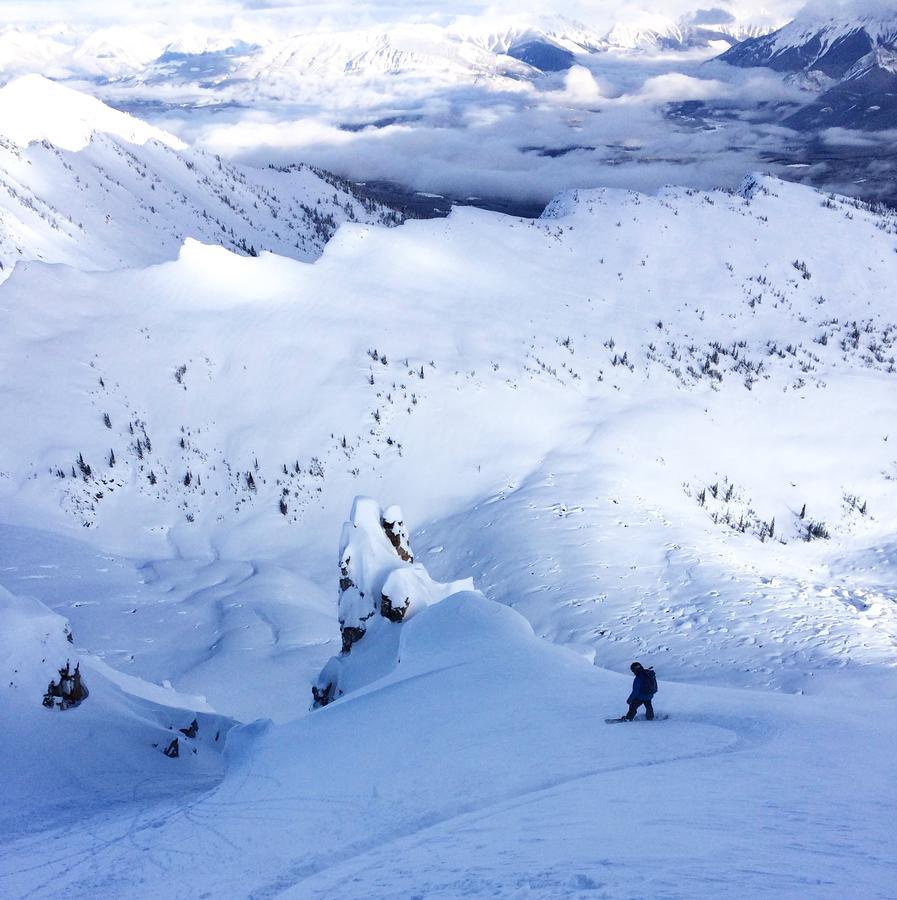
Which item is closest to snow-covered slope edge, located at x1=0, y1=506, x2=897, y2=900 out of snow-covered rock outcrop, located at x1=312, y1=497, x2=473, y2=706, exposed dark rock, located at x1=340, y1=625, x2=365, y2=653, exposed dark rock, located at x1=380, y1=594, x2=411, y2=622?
snow-covered rock outcrop, located at x1=312, y1=497, x2=473, y2=706

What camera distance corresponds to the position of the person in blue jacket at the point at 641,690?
858 cm

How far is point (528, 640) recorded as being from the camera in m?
11.5

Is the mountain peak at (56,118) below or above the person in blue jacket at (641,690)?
above

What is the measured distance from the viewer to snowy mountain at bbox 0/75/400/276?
2436 inches

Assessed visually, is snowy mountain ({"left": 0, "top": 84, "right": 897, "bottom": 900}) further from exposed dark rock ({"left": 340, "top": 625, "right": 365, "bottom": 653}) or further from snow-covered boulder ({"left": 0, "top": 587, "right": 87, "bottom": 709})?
exposed dark rock ({"left": 340, "top": 625, "right": 365, "bottom": 653})

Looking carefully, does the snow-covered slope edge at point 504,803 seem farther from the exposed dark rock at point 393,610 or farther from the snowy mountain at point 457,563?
the exposed dark rock at point 393,610

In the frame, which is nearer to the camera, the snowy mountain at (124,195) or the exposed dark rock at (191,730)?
the exposed dark rock at (191,730)

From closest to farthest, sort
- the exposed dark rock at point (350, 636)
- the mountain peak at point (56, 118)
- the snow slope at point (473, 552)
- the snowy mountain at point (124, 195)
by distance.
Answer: the snow slope at point (473, 552)
the exposed dark rock at point (350, 636)
the snowy mountain at point (124, 195)
the mountain peak at point (56, 118)

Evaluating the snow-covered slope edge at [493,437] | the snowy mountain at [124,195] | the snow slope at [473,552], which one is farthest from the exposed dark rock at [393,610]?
the snowy mountain at [124,195]

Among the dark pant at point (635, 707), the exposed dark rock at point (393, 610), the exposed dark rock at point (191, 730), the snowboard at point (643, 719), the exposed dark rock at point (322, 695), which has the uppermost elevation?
the dark pant at point (635, 707)

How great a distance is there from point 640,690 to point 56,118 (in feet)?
381

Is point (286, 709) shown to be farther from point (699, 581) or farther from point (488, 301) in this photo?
point (488, 301)

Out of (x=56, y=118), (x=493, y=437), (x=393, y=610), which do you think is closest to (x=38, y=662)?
(x=393, y=610)

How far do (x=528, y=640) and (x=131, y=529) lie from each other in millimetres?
14799
